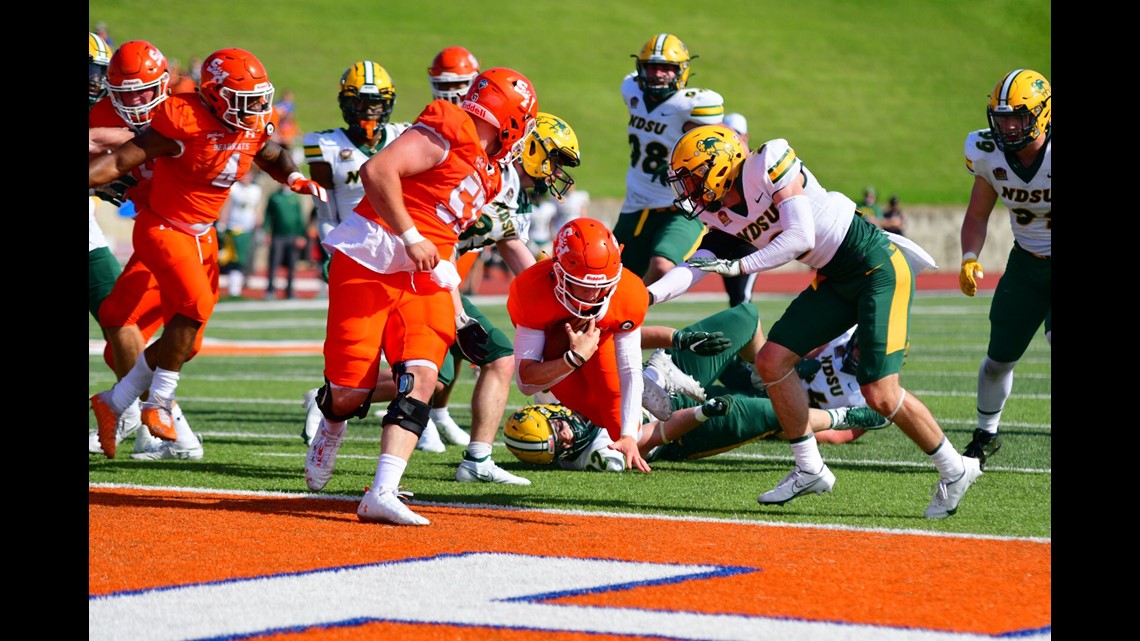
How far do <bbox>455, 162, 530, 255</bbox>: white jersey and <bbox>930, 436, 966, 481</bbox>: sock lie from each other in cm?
241

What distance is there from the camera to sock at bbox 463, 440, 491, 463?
6.46 meters

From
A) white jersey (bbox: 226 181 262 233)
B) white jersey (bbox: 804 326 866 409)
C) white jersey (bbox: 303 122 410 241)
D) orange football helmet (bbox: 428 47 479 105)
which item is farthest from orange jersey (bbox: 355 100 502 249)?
white jersey (bbox: 226 181 262 233)

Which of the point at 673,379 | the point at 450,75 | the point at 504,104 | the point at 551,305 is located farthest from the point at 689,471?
the point at 450,75

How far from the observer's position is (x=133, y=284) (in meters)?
7.30

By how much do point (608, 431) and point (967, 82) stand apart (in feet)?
161

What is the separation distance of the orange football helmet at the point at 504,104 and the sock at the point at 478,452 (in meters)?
1.41

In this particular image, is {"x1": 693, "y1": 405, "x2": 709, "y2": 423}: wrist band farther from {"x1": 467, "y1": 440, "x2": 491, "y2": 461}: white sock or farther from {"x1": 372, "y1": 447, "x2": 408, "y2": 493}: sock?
{"x1": 372, "y1": 447, "x2": 408, "y2": 493}: sock

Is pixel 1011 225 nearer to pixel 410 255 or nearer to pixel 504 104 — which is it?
pixel 504 104

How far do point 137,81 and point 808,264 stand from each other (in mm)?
3452

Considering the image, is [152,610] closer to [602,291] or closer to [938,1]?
[602,291]

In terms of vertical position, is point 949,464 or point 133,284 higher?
point 949,464

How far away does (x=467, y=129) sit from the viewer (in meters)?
5.49

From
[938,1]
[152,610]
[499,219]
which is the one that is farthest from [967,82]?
[152,610]

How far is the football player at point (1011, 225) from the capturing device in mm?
6652
